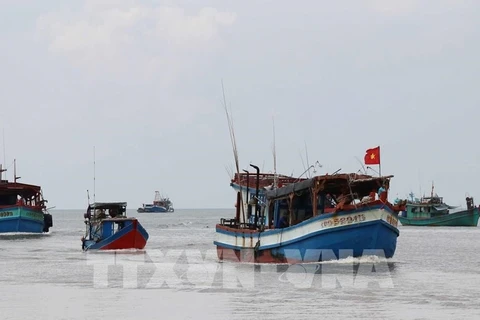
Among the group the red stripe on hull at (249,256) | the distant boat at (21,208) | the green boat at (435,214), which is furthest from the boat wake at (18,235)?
the green boat at (435,214)

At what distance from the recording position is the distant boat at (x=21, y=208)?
7731 cm

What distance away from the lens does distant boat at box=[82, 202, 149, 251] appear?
174 feet

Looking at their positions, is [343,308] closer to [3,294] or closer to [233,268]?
[3,294]

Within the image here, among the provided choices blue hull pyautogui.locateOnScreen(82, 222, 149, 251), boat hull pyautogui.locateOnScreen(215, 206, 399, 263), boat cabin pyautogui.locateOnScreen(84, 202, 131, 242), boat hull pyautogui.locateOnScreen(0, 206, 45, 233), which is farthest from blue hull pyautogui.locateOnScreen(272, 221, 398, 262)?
boat hull pyautogui.locateOnScreen(0, 206, 45, 233)

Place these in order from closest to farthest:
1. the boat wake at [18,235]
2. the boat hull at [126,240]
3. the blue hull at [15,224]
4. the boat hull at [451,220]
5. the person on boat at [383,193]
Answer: the person on boat at [383,193]
the boat hull at [126,240]
the boat wake at [18,235]
the blue hull at [15,224]
the boat hull at [451,220]

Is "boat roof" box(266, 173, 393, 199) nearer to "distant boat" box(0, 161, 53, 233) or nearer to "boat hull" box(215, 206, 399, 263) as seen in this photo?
"boat hull" box(215, 206, 399, 263)

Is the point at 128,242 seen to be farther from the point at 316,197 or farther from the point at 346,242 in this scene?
the point at 346,242

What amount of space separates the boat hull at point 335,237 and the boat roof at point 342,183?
47.2 inches

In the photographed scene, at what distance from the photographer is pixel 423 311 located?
25672 mm

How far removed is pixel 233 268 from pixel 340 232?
502cm

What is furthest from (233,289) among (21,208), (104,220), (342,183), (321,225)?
(21,208)

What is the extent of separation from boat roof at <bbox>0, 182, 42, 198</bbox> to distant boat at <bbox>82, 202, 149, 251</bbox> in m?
21.9

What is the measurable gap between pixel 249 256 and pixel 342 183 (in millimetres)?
6204

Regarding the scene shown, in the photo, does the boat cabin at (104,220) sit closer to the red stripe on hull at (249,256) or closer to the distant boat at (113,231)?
the distant boat at (113,231)
